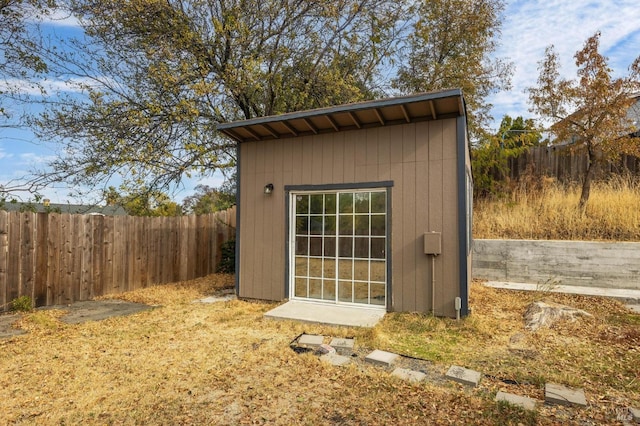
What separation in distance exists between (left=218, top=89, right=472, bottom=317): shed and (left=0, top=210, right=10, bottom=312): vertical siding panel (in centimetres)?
321

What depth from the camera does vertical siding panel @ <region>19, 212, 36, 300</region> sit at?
5215 mm

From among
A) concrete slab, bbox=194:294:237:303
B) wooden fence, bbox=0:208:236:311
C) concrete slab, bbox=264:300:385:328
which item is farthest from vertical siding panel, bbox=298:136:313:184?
wooden fence, bbox=0:208:236:311

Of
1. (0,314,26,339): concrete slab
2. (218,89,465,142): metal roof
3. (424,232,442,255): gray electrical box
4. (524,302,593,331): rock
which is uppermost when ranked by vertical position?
(218,89,465,142): metal roof

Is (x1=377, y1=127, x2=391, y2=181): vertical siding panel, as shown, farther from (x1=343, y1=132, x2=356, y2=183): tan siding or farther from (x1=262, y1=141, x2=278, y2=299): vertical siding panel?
(x1=262, y1=141, x2=278, y2=299): vertical siding panel

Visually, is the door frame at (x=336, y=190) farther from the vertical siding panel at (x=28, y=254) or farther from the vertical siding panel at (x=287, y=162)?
the vertical siding panel at (x=28, y=254)

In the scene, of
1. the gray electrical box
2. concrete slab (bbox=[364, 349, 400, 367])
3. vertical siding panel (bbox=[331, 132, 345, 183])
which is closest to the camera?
concrete slab (bbox=[364, 349, 400, 367])

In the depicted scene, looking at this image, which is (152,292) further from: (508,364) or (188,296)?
(508,364)

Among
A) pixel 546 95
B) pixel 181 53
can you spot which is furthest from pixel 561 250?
pixel 181 53

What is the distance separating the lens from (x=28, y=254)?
5.28 meters

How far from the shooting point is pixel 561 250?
6570 millimetres

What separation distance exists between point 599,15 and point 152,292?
986cm

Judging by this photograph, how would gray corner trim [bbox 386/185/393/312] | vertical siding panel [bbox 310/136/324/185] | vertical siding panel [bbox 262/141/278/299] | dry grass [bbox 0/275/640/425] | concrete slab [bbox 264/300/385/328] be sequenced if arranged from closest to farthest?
dry grass [bbox 0/275/640/425] → concrete slab [bbox 264/300/385/328] → gray corner trim [bbox 386/185/393/312] → vertical siding panel [bbox 310/136/324/185] → vertical siding panel [bbox 262/141/278/299]

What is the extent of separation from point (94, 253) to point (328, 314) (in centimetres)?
438

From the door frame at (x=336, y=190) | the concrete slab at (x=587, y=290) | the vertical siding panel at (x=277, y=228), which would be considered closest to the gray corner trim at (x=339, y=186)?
the door frame at (x=336, y=190)
